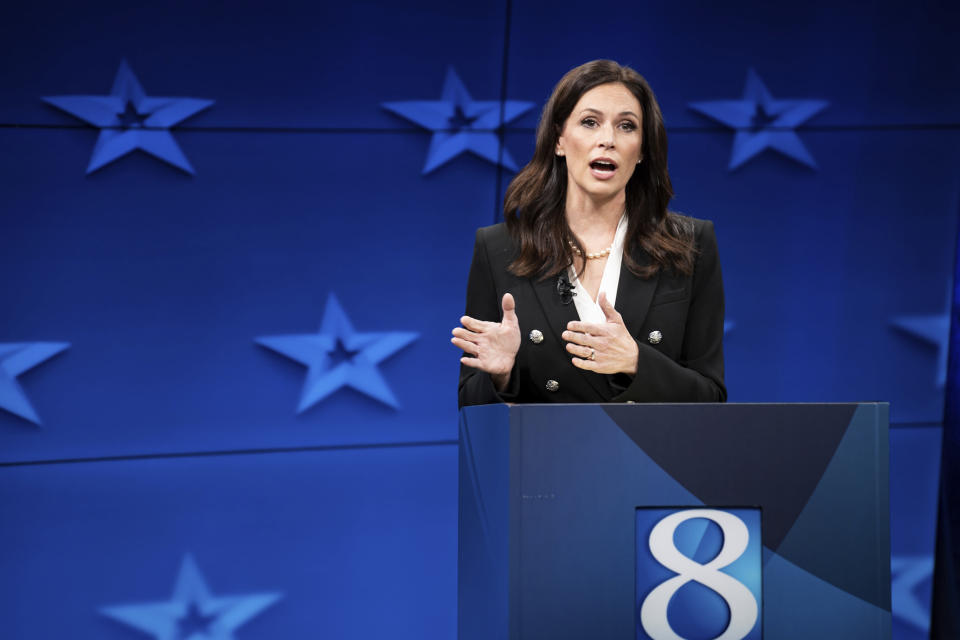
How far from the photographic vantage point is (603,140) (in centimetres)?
190

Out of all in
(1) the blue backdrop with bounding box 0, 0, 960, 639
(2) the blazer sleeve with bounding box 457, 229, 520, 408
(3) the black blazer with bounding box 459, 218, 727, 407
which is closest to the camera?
(3) the black blazer with bounding box 459, 218, 727, 407

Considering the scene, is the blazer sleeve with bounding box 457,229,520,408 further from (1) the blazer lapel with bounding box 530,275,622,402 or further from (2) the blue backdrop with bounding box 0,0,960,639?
(2) the blue backdrop with bounding box 0,0,960,639

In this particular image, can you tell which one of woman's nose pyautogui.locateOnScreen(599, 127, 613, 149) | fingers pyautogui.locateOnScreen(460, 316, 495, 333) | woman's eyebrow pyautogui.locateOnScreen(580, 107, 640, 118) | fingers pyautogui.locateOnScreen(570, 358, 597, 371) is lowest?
fingers pyautogui.locateOnScreen(570, 358, 597, 371)

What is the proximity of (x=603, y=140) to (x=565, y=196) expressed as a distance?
6.6 inches

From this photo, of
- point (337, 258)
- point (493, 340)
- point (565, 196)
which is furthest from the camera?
point (337, 258)

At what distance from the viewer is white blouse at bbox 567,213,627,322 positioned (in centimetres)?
181

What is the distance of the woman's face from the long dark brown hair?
0.08ft

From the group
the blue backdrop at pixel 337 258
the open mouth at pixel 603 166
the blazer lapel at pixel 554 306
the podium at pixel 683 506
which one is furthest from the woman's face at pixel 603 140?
the blue backdrop at pixel 337 258

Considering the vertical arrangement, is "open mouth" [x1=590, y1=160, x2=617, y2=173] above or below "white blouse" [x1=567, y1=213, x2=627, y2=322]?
above

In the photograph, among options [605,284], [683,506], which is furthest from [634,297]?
[683,506]

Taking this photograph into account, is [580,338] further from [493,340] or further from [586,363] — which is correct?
[493,340]

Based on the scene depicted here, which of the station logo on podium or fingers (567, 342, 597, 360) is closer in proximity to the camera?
the station logo on podium

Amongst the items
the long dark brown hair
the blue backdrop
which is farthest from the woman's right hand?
the blue backdrop

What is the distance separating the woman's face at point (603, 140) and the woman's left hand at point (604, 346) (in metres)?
0.39
